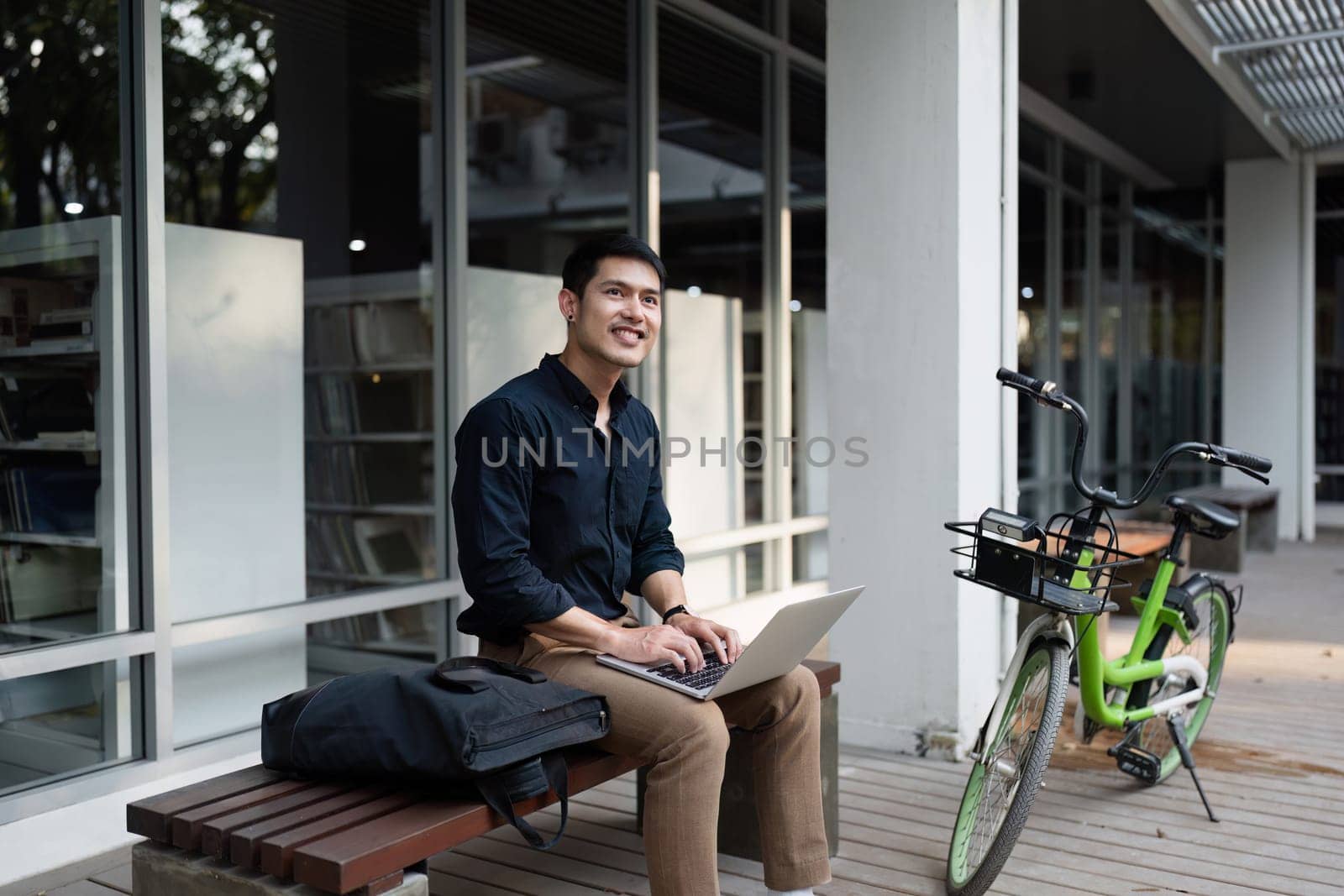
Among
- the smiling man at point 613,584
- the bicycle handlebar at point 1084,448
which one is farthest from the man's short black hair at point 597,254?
the bicycle handlebar at point 1084,448

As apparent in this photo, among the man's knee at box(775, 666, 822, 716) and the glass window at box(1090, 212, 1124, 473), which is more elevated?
the glass window at box(1090, 212, 1124, 473)

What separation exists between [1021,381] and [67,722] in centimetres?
244

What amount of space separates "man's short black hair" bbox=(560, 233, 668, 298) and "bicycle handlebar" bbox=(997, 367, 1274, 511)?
0.91 metres

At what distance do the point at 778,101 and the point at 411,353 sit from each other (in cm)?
249

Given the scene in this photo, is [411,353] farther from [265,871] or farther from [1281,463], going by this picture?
[1281,463]

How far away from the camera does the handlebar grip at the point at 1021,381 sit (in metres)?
2.75

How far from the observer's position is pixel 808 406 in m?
6.25

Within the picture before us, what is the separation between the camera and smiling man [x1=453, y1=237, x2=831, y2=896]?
2141mm

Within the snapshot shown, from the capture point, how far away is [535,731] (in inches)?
79.7

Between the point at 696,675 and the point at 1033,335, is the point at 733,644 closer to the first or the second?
the point at 696,675

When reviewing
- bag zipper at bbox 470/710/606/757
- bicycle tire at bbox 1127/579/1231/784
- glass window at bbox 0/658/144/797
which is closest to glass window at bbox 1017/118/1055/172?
bicycle tire at bbox 1127/579/1231/784

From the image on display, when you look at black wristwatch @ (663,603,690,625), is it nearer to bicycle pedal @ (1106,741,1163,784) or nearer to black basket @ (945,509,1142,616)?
black basket @ (945,509,1142,616)

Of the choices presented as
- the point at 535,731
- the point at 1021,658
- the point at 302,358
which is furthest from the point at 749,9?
the point at 535,731

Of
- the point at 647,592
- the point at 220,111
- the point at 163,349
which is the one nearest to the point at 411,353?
the point at 163,349
